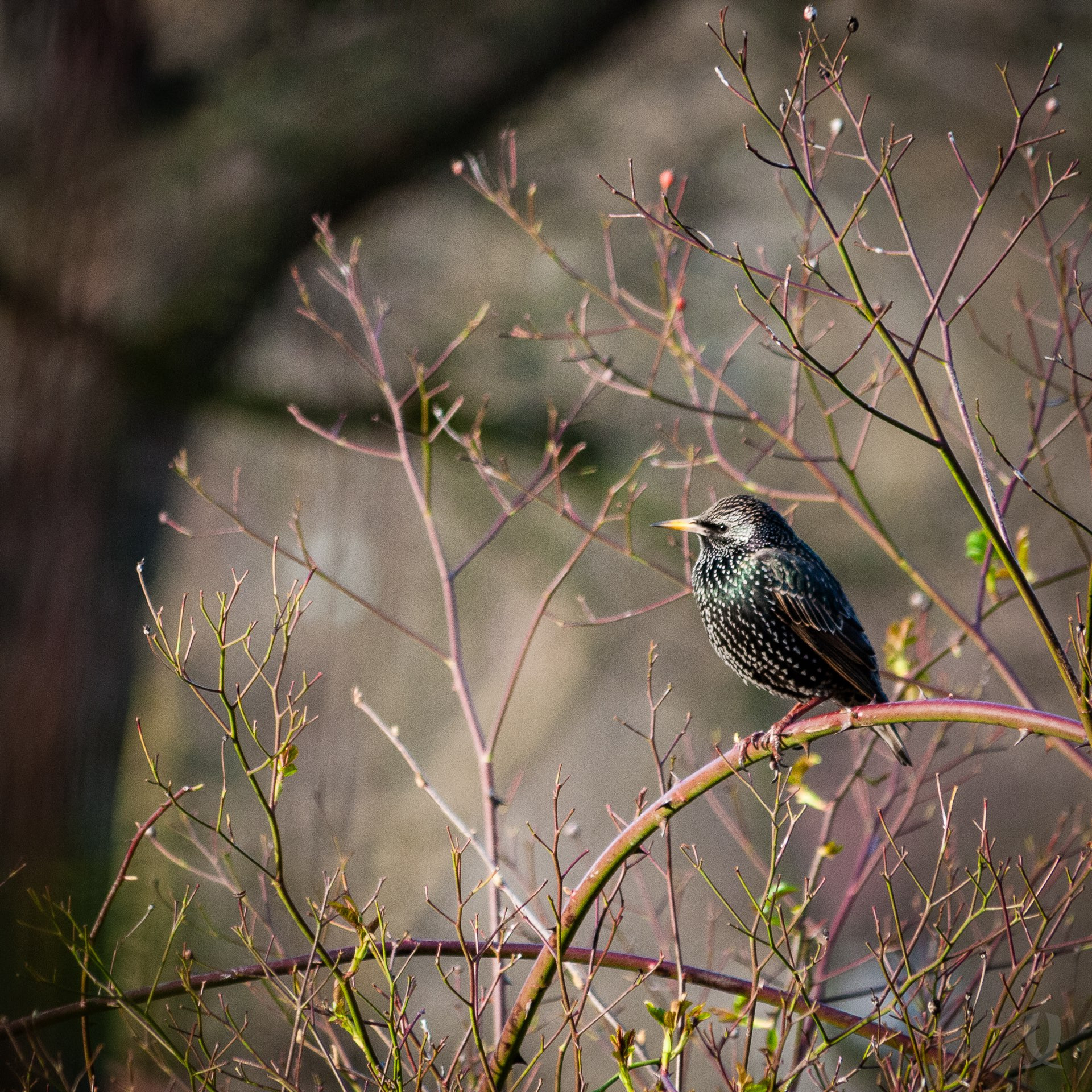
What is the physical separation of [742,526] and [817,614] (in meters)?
0.21

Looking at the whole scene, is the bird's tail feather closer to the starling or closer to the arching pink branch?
the starling

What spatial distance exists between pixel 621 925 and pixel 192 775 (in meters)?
1.76

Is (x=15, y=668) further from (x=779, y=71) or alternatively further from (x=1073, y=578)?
(x=1073, y=578)

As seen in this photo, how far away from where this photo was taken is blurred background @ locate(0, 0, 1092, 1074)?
3.38 meters

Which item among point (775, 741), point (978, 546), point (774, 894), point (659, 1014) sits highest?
point (978, 546)

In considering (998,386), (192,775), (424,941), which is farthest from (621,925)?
(424,941)

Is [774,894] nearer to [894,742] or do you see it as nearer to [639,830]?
[639,830]

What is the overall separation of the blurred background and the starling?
1.37m

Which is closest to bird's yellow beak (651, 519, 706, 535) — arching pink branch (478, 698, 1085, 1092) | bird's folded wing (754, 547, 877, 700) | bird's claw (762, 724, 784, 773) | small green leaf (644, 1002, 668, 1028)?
bird's folded wing (754, 547, 877, 700)

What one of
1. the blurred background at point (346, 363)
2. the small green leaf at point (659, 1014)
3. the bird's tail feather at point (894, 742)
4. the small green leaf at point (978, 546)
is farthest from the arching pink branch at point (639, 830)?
the blurred background at point (346, 363)

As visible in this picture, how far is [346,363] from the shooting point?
4008mm

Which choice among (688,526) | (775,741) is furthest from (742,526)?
(775,741)

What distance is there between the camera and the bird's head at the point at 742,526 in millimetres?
1913

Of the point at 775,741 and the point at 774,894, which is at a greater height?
the point at 775,741
